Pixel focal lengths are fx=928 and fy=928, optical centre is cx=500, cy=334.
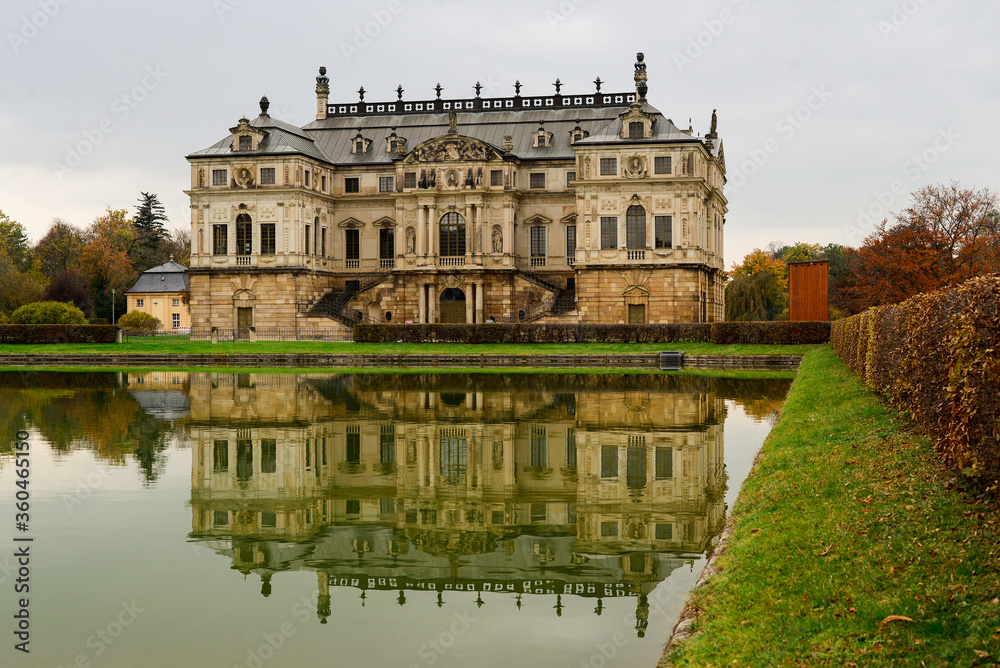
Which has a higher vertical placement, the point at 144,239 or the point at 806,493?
the point at 144,239

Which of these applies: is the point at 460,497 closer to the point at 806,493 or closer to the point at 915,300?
the point at 806,493

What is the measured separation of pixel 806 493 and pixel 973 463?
2292mm

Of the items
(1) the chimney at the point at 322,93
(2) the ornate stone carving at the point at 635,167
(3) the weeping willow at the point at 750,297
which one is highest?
(1) the chimney at the point at 322,93

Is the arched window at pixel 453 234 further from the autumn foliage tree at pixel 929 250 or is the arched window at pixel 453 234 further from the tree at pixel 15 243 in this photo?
the tree at pixel 15 243

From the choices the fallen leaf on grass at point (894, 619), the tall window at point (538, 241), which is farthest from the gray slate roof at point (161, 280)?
the fallen leaf on grass at point (894, 619)

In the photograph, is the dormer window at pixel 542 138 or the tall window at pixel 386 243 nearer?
the dormer window at pixel 542 138

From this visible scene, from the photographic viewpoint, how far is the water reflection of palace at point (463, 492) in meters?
10.0

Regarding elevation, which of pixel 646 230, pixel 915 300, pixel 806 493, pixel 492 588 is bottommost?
pixel 492 588

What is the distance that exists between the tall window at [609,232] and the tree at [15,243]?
234ft

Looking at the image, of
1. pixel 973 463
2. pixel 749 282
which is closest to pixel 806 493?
pixel 973 463

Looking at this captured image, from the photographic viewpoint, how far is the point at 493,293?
215ft

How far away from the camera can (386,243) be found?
69.8 metres

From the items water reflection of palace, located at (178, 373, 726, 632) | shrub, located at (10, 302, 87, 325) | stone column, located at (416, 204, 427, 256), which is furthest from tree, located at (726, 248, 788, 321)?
water reflection of palace, located at (178, 373, 726, 632)

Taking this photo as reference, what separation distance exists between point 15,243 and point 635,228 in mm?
80185
